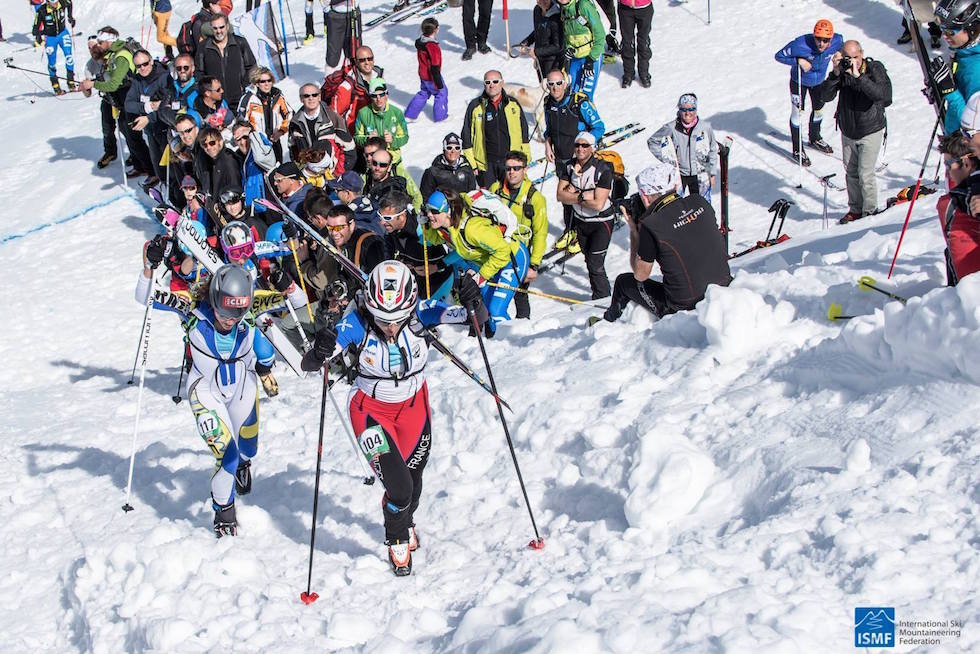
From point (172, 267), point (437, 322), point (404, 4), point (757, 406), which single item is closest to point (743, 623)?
point (757, 406)

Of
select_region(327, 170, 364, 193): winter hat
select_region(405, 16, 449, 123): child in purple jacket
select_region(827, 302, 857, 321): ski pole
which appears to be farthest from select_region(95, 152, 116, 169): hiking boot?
select_region(827, 302, 857, 321): ski pole

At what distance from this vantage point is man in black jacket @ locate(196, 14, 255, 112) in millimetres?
13977

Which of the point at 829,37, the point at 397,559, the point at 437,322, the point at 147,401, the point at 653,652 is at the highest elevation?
the point at 829,37

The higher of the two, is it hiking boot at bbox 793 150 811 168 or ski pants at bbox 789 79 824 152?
ski pants at bbox 789 79 824 152

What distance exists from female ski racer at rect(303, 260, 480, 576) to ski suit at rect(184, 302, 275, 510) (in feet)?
3.48

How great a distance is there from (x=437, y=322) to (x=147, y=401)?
4913 millimetres

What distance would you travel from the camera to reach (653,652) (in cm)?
459

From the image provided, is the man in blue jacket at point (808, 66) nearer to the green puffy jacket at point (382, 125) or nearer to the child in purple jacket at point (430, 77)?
the child in purple jacket at point (430, 77)

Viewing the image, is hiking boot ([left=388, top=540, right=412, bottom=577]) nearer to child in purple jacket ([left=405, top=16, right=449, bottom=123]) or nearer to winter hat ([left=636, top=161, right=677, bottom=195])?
winter hat ([left=636, top=161, right=677, bottom=195])

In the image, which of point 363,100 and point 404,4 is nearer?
point 363,100

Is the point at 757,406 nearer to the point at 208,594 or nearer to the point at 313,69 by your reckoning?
the point at 208,594

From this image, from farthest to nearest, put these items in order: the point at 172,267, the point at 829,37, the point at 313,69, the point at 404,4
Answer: the point at 404,4 < the point at 313,69 < the point at 829,37 < the point at 172,267

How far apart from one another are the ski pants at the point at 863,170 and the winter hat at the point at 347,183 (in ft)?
17.4

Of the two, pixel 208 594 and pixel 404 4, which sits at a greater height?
pixel 404 4
